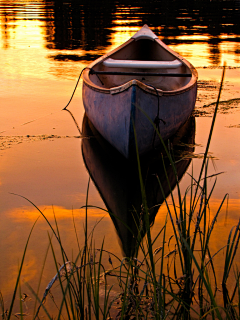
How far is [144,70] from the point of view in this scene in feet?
26.2

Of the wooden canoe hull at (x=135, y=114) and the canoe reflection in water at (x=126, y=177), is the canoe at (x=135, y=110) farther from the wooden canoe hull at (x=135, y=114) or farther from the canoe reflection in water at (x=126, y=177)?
the canoe reflection in water at (x=126, y=177)

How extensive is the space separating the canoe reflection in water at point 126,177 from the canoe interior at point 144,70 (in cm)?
153

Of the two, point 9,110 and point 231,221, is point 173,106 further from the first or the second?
point 9,110

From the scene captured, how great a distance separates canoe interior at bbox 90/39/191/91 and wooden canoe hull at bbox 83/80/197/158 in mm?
1527

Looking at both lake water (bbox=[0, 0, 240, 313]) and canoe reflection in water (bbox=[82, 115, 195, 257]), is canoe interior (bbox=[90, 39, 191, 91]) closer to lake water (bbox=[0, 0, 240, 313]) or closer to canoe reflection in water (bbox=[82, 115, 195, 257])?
lake water (bbox=[0, 0, 240, 313])

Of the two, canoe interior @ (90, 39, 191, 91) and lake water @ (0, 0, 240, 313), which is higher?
canoe interior @ (90, 39, 191, 91)

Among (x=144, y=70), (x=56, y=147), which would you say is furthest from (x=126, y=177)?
(x=144, y=70)

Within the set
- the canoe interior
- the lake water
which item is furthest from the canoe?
the canoe interior

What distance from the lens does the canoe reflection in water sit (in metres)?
3.71

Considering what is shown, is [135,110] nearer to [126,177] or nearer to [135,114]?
[135,114]

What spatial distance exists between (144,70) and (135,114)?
3799mm

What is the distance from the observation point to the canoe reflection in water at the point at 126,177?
371cm

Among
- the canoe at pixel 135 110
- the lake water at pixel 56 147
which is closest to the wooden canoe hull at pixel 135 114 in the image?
the canoe at pixel 135 110

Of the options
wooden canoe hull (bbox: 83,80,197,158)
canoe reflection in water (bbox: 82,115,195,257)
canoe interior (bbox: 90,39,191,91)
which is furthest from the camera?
canoe interior (bbox: 90,39,191,91)
